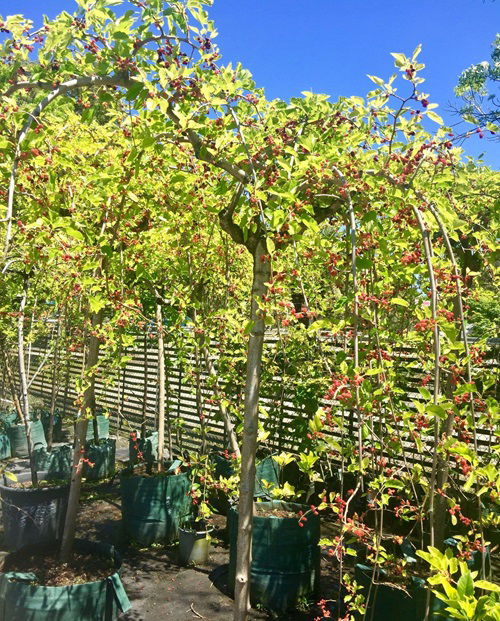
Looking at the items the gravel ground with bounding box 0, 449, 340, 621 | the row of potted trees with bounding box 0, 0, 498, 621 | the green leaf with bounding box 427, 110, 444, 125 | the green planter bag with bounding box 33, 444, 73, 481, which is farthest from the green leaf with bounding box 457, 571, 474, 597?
the green planter bag with bounding box 33, 444, 73, 481

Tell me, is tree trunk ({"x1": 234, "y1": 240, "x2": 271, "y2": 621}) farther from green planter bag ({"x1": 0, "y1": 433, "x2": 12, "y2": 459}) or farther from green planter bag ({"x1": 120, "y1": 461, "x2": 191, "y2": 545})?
green planter bag ({"x1": 0, "y1": 433, "x2": 12, "y2": 459})

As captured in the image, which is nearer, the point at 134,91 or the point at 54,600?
the point at 134,91

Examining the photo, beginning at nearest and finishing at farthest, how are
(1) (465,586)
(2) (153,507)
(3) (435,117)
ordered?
(1) (465,586) < (3) (435,117) < (2) (153,507)

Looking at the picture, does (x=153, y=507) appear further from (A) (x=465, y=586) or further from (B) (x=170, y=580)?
(A) (x=465, y=586)

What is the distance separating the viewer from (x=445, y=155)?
1.95 meters

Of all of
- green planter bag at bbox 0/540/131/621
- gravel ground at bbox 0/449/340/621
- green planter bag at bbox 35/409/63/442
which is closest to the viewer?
green planter bag at bbox 0/540/131/621

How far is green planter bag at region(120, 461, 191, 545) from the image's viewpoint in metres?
4.18

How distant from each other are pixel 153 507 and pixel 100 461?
1986mm

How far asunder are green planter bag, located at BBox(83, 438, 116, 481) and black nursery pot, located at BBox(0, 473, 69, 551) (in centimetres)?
166

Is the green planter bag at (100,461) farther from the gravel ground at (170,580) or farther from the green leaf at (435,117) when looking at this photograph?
the green leaf at (435,117)

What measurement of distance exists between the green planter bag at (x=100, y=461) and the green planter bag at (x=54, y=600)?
3.18 metres

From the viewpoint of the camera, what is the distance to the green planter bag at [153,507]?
13.7ft

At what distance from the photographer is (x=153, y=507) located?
4180 millimetres

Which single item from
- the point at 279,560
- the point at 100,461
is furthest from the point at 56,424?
the point at 279,560
